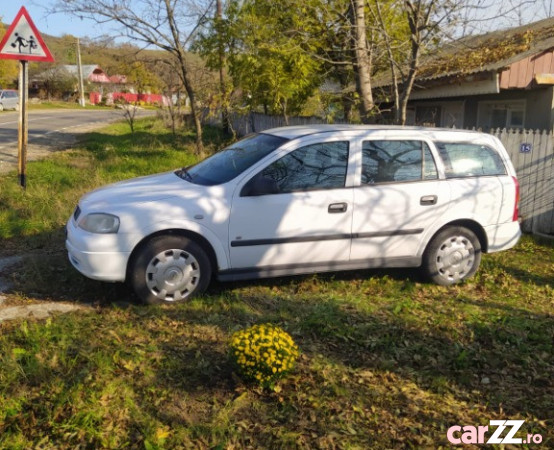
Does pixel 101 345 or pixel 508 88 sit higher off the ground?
pixel 508 88

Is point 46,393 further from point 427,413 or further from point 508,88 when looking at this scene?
point 508,88

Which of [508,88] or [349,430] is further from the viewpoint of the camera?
[508,88]

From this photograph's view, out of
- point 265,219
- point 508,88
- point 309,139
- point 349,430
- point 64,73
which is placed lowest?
point 349,430

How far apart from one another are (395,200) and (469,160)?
1053 mm

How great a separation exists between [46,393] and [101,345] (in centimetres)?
67

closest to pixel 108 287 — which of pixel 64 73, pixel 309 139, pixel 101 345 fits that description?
pixel 101 345

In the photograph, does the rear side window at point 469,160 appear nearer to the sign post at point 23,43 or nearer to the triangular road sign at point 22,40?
the sign post at point 23,43

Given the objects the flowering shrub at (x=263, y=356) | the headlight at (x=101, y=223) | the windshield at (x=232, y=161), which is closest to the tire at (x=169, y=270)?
the headlight at (x=101, y=223)

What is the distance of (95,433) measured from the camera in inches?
118

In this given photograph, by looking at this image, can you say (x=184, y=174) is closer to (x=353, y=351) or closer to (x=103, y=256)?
(x=103, y=256)

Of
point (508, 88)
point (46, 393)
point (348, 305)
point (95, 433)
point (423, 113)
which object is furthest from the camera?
point (423, 113)

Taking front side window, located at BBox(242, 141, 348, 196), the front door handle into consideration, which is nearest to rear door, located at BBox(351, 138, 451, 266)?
the front door handle

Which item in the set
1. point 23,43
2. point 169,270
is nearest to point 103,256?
point 169,270

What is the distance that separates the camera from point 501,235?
5906mm
